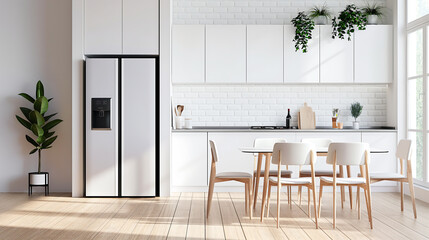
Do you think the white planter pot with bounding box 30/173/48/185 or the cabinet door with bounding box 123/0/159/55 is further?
the white planter pot with bounding box 30/173/48/185

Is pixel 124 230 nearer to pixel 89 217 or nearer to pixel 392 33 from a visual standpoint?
pixel 89 217

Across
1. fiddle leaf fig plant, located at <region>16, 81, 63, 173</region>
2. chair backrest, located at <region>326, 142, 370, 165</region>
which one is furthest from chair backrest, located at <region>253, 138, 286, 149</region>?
fiddle leaf fig plant, located at <region>16, 81, 63, 173</region>

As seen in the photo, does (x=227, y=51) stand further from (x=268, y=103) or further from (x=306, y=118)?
(x=306, y=118)

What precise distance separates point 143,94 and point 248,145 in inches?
66.3

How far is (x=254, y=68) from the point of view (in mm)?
6953

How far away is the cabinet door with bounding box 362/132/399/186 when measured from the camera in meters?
6.71

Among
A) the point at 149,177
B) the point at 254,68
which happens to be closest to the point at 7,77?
the point at 149,177

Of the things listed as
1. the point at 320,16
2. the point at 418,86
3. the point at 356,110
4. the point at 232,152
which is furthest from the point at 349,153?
the point at 320,16

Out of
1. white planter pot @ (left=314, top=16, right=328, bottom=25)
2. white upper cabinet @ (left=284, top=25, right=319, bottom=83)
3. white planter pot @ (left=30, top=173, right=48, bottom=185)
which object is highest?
white planter pot @ (left=314, top=16, right=328, bottom=25)

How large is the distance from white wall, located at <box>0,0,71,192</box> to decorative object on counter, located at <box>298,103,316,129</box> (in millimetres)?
3502

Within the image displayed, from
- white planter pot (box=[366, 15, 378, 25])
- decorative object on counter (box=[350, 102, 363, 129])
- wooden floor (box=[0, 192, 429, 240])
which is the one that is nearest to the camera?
wooden floor (box=[0, 192, 429, 240])

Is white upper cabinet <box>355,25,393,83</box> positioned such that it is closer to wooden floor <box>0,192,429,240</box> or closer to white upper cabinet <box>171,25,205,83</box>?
wooden floor <box>0,192,429,240</box>

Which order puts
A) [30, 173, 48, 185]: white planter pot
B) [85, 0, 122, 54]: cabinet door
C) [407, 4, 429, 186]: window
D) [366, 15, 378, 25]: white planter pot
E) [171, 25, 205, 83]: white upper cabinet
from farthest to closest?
[366, 15, 378, 25]: white planter pot → [171, 25, 205, 83]: white upper cabinet → [30, 173, 48, 185]: white planter pot → [85, 0, 122, 54]: cabinet door → [407, 4, 429, 186]: window

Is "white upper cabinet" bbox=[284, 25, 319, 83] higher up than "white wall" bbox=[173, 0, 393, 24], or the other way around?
"white wall" bbox=[173, 0, 393, 24]
